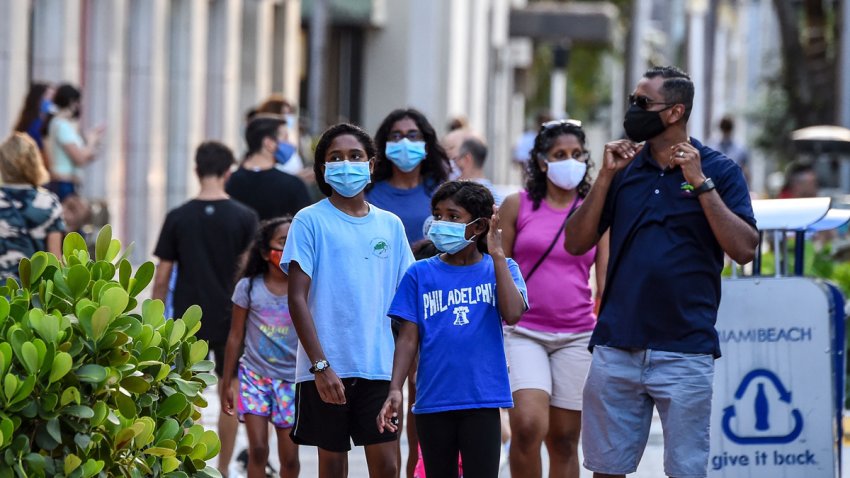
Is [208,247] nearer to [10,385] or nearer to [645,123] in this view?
[645,123]

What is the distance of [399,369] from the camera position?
6.72 meters

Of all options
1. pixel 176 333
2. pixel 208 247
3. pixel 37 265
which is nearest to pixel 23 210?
pixel 208 247

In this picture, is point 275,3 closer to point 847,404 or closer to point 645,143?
point 847,404

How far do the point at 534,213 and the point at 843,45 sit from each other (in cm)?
1317

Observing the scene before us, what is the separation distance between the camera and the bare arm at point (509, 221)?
8.16 meters

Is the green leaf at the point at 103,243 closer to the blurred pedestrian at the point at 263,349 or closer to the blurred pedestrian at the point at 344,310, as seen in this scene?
the blurred pedestrian at the point at 344,310

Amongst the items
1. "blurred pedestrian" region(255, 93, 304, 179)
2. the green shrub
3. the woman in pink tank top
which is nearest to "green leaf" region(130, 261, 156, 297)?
the green shrub

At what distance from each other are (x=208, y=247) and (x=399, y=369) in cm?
310

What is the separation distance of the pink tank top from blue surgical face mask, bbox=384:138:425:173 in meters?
0.86

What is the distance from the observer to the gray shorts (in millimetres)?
6578

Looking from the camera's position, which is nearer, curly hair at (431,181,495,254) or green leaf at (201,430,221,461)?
green leaf at (201,430,221,461)

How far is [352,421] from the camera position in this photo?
6992 mm

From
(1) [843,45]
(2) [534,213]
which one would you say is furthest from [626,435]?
(1) [843,45]

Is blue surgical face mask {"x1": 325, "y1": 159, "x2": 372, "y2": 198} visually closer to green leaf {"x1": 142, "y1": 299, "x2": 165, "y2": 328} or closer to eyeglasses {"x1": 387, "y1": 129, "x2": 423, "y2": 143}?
green leaf {"x1": 142, "y1": 299, "x2": 165, "y2": 328}
